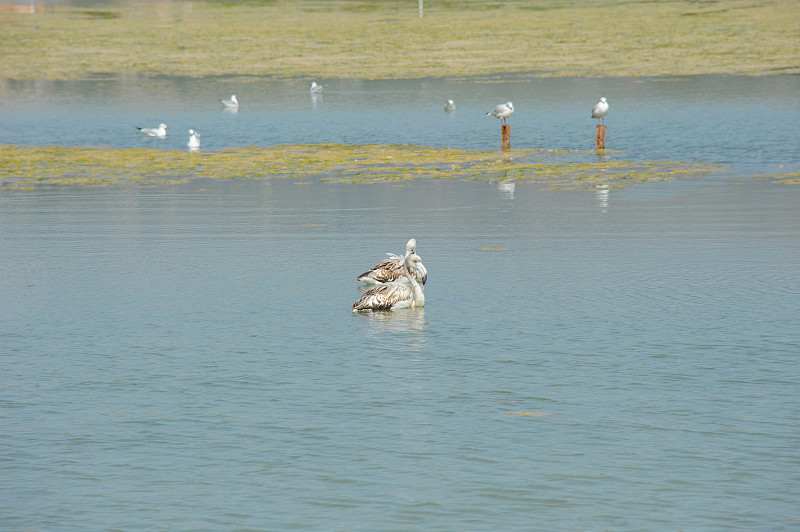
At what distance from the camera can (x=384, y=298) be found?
1588cm

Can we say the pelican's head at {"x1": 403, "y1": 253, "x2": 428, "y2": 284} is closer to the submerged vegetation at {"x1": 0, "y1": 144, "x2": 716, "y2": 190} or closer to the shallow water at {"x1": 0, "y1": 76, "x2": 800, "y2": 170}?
the submerged vegetation at {"x1": 0, "y1": 144, "x2": 716, "y2": 190}

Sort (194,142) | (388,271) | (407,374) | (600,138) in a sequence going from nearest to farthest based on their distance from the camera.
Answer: (407,374) < (388,271) < (600,138) < (194,142)

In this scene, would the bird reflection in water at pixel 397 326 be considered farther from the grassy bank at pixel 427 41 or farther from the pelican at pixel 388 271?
the grassy bank at pixel 427 41

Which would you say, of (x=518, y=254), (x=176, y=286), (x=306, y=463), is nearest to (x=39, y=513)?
(x=306, y=463)

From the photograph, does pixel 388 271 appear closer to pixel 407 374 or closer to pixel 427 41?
pixel 407 374

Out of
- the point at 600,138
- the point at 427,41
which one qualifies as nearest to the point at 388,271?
the point at 600,138

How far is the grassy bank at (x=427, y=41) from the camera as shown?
7838 centimetres

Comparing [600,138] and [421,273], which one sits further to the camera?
[600,138]

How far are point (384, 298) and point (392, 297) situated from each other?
13 centimetres

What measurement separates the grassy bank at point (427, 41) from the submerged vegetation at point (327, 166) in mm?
36501

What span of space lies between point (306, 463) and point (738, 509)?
3803 millimetres

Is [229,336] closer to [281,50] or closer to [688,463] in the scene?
[688,463]

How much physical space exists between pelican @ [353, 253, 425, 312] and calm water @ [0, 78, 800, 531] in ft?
0.52

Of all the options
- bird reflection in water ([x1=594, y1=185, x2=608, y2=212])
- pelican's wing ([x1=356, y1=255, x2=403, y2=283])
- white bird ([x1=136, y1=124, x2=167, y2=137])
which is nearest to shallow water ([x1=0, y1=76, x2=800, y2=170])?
white bird ([x1=136, y1=124, x2=167, y2=137])
